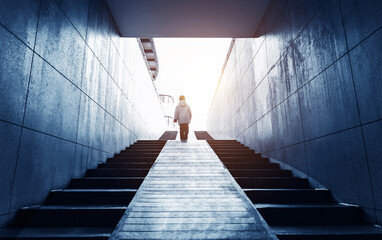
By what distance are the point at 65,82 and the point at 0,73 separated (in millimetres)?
1478

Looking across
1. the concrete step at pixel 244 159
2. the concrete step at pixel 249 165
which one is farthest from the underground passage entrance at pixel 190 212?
the concrete step at pixel 244 159

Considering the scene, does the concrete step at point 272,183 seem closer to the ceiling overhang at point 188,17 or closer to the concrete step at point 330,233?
the concrete step at point 330,233

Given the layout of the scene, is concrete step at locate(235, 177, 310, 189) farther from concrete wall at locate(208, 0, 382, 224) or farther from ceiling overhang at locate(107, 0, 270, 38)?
ceiling overhang at locate(107, 0, 270, 38)

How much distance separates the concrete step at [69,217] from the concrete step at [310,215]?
1.89 m

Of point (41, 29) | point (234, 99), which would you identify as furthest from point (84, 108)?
point (234, 99)

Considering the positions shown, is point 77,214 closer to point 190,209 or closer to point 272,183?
point 190,209

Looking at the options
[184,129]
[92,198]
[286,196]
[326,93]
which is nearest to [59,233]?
[92,198]

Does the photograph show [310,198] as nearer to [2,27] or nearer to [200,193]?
[200,193]

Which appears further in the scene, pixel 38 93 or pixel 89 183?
pixel 89 183

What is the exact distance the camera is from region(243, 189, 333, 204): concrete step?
12.2 ft

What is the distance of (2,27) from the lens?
2715 millimetres

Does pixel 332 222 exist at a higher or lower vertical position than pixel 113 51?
lower

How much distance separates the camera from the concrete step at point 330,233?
2629mm

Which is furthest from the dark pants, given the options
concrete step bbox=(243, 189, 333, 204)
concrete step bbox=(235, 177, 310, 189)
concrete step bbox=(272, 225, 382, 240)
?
concrete step bbox=(272, 225, 382, 240)
